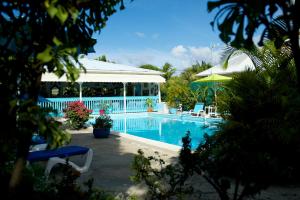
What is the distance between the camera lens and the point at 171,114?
82.7 ft

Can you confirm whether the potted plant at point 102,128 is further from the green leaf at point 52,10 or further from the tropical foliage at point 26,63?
the green leaf at point 52,10

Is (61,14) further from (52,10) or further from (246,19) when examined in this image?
(246,19)

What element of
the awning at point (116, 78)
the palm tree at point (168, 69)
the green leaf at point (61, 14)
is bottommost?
the green leaf at point (61, 14)

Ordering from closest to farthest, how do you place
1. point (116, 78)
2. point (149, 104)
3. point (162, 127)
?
point (162, 127) < point (116, 78) < point (149, 104)

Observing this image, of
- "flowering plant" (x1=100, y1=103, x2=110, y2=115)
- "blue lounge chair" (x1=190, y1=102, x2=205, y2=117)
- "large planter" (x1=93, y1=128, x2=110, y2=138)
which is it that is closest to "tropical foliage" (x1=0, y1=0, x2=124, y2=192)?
"large planter" (x1=93, y1=128, x2=110, y2=138)

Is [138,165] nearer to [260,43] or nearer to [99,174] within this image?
[260,43]

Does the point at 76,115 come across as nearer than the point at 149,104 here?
Yes

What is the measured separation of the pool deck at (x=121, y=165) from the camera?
6168mm

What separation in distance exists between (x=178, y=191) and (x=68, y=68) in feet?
9.07

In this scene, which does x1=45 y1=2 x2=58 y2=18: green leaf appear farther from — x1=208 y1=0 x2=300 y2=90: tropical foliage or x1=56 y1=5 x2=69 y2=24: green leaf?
x1=208 y1=0 x2=300 y2=90: tropical foliage

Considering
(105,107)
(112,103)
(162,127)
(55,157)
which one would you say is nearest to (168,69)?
(112,103)

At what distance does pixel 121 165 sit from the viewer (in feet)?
27.8

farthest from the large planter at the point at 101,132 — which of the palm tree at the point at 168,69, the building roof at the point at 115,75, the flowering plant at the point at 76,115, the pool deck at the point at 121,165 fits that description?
the palm tree at the point at 168,69

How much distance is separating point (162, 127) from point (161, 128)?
0.40m
